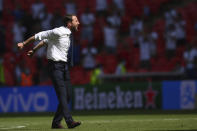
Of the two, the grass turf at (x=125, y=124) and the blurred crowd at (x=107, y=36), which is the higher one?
the blurred crowd at (x=107, y=36)

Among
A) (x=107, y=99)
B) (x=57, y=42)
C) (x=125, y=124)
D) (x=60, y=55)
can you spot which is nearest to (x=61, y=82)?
(x=60, y=55)

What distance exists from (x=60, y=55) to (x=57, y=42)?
255 mm

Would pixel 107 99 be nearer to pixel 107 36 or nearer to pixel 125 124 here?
pixel 107 36

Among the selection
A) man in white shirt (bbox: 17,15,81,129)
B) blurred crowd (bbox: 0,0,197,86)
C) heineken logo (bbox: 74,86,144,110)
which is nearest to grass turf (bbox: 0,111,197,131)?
man in white shirt (bbox: 17,15,81,129)

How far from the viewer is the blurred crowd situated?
2258 cm

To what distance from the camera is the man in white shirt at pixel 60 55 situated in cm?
1059

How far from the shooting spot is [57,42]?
423 inches

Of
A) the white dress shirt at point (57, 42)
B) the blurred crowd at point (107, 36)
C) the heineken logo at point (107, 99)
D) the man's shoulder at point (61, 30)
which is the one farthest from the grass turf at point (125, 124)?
the blurred crowd at point (107, 36)

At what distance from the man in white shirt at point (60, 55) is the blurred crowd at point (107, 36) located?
10.3 m

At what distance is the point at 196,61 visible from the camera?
20.7m

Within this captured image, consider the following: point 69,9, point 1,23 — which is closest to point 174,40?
point 69,9

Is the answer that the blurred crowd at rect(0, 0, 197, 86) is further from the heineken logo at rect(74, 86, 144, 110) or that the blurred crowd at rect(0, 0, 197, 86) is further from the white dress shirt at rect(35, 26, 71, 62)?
the white dress shirt at rect(35, 26, 71, 62)

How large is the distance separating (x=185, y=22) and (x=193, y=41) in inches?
54.0

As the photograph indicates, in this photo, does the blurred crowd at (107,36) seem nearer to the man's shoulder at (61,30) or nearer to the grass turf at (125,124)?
the grass turf at (125,124)
